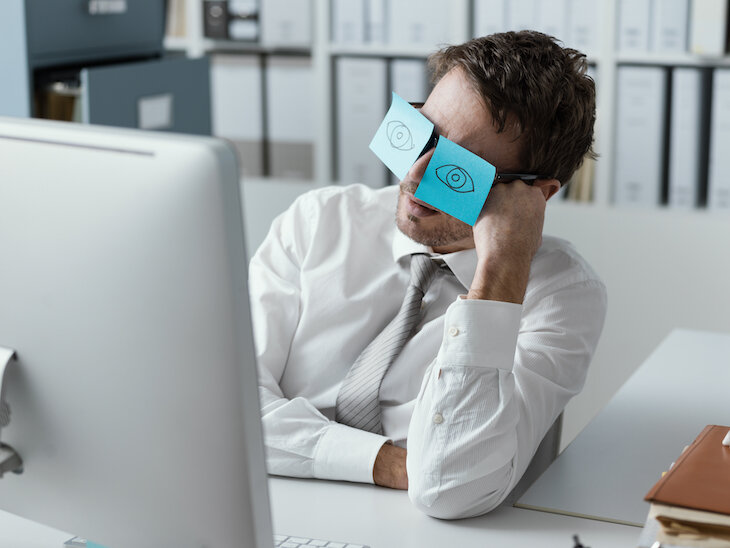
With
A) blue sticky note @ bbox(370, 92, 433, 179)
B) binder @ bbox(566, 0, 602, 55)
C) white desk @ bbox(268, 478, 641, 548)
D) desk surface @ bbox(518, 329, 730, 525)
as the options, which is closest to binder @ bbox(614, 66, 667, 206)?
binder @ bbox(566, 0, 602, 55)

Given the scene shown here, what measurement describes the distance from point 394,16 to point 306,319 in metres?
1.60

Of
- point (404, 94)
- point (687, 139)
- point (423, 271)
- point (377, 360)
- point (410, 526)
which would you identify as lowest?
point (410, 526)

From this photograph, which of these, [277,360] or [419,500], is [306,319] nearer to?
[277,360]

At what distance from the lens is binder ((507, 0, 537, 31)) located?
2.65 meters

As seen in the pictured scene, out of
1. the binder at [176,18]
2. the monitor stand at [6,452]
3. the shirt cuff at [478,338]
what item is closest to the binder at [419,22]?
the binder at [176,18]

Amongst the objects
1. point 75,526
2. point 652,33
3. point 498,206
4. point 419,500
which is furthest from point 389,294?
point 652,33

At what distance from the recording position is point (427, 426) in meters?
1.13

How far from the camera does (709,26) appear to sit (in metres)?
2.48

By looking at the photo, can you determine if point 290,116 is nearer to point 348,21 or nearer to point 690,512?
point 348,21

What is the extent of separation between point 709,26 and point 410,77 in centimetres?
81

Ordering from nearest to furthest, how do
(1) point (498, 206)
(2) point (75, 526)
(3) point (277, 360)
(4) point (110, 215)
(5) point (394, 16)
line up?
(4) point (110, 215), (2) point (75, 526), (1) point (498, 206), (3) point (277, 360), (5) point (394, 16)

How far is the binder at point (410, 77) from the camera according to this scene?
2809 millimetres

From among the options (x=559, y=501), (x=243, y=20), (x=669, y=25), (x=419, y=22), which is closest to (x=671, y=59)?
(x=669, y=25)

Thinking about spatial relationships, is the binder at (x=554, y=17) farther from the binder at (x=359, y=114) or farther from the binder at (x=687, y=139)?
the binder at (x=359, y=114)
